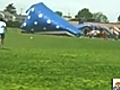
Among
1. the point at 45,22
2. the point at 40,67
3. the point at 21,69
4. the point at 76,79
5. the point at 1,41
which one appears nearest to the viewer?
the point at 76,79

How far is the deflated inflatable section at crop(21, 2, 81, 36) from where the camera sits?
5085cm

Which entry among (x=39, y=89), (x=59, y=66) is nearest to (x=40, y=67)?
(x=59, y=66)

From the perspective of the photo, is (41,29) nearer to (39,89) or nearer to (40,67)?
(40,67)

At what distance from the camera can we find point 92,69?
12180 mm

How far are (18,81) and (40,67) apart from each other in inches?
111

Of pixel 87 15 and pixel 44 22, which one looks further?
pixel 87 15

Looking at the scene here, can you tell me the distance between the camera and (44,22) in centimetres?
5109

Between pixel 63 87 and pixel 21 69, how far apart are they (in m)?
2.83

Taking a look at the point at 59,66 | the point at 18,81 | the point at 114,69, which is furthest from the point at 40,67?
the point at 18,81

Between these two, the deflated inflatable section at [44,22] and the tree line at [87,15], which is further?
the tree line at [87,15]

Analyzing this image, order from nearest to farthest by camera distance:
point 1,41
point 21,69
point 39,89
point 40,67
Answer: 1. point 39,89
2. point 21,69
3. point 40,67
4. point 1,41

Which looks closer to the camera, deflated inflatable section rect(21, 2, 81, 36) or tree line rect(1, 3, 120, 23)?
deflated inflatable section rect(21, 2, 81, 36)

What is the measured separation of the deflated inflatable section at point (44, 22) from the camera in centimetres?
5085

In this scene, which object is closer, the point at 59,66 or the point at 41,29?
the point at 59,66
